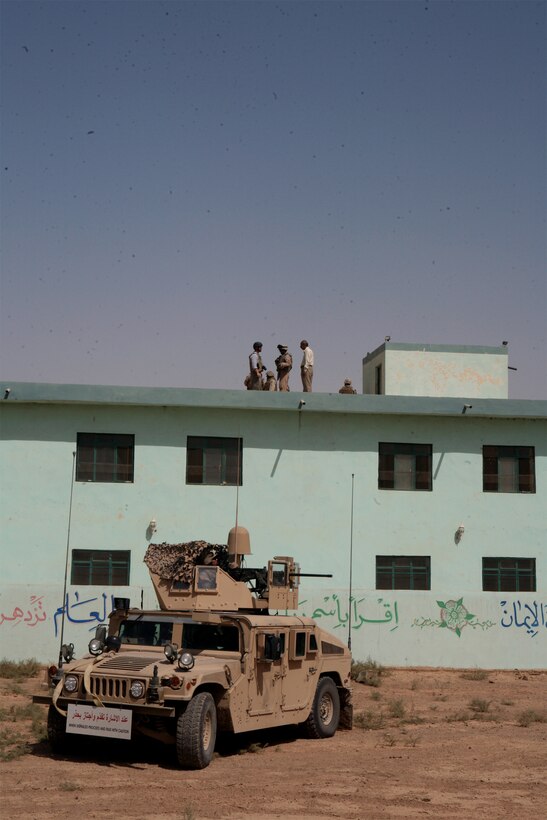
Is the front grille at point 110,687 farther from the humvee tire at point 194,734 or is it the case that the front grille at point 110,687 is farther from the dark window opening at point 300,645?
the dark window opening at point 300,645

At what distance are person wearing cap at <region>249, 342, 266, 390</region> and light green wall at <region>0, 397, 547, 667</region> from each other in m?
1.11

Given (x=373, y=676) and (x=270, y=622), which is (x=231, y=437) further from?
(x=270, y=622)

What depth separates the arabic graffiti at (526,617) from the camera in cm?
2466

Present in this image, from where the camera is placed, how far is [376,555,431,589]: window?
24.6 meters

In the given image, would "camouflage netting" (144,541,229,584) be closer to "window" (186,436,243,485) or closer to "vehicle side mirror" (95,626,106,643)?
"vehicle side mirror" (95,626,106,643)

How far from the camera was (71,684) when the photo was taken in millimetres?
12078

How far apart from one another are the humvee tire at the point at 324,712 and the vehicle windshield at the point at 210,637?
2.21 m

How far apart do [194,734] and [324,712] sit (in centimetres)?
375

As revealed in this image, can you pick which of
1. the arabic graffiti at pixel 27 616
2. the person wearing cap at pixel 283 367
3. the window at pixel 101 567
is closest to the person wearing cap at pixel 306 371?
the person wearing cap at pixel 283 367

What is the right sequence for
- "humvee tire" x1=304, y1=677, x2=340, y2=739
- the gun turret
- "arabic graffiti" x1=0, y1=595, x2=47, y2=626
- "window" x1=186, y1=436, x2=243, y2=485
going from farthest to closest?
"window" x1=186, y1=436, x2=243, y2=485 → "arabic graffiti" x1=0, y1=595, x2=47, y2=626 → "humvee tire" x1=304, y1=677, x2=340, y2=739 → the gun turret

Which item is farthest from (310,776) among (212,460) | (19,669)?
(212,460)

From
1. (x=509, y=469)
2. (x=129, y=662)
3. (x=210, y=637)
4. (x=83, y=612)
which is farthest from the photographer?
(x=509, y=469)

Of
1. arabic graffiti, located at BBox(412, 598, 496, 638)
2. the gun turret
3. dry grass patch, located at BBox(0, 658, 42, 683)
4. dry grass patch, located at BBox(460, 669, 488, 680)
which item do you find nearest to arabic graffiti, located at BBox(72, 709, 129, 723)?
the gun turret

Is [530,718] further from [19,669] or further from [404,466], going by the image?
[19,669]
